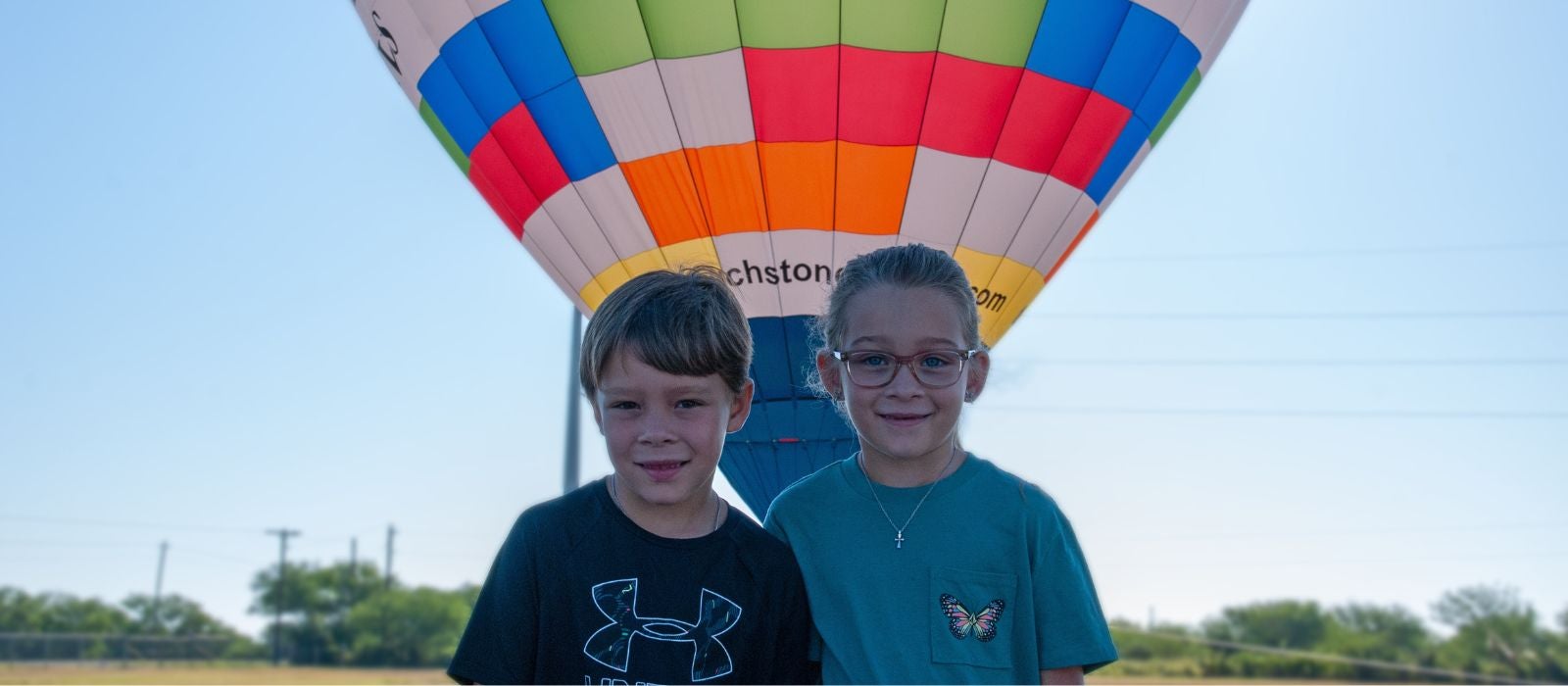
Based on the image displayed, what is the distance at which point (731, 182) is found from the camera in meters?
5.71

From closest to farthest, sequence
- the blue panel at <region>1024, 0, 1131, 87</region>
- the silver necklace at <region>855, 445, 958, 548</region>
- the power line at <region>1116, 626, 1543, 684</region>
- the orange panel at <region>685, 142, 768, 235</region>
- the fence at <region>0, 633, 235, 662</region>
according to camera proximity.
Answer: the silver necklace at <region>855, 445, 958, 548</region>, the blue panel at <region>1024, 0, 1131, 87</region>, the orange panel at <region>685, 142, 768, 235</region>, the power line at <region>1116, 626, 1543, 684</region>, the fence at <region>0, 633, 235, 662</region>

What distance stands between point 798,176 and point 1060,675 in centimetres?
361

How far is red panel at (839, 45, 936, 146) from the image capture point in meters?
5.61

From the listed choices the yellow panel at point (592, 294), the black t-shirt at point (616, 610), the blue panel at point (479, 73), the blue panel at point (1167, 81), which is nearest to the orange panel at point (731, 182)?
the yellow panel at point (592, 294)

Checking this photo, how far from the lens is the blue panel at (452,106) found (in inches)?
234

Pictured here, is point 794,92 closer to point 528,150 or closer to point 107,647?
point 528,150

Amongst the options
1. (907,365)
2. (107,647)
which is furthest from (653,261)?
(107,647)

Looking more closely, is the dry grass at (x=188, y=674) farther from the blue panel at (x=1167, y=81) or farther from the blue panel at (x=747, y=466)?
the blue panel at (x=1167, y=81)

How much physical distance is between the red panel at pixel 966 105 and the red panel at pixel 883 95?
46 millimetres

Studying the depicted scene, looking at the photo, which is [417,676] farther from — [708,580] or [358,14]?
[708,580]

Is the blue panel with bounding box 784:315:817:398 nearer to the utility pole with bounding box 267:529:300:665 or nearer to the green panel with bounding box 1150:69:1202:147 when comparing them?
the green panel with bounding box 1150:69:1202:147

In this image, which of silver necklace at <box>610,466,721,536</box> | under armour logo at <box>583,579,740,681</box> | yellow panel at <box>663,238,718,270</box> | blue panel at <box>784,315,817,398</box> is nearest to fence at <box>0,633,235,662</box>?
yellow panel at <box>663,238,718,270</box>

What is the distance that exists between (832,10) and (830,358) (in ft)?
10.4

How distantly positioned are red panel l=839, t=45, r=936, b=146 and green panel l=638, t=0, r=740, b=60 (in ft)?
1.60
